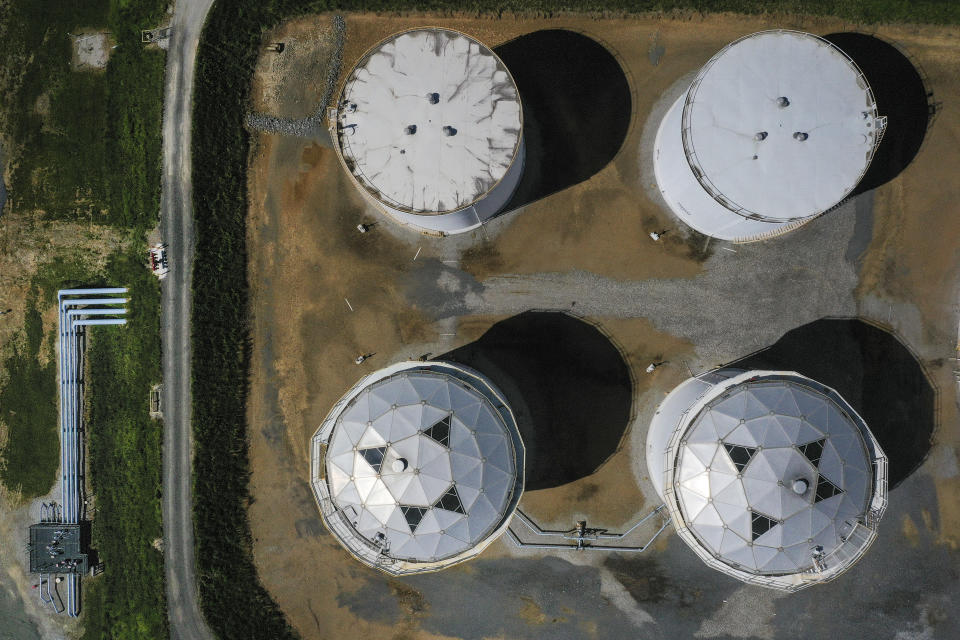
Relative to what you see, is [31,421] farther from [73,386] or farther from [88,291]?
[88,291]

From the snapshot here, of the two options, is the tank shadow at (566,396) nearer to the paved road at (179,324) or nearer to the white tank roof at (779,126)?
the white tank roof at (779,126)

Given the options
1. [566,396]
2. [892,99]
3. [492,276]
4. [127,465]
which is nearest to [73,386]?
[127,465]

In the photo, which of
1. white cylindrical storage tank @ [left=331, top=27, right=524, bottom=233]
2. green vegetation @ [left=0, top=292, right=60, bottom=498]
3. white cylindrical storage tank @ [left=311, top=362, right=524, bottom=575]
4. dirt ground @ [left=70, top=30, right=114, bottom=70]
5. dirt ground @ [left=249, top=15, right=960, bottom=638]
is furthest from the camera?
dirt ground @ [left=70, top=30, right=114, bottom=70]

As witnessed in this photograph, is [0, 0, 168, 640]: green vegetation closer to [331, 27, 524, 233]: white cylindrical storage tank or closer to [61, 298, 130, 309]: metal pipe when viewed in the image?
[61, 298, 130, 309]: metal pipe

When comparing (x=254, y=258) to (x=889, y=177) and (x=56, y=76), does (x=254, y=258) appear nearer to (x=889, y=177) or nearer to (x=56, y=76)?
(x=56, y=76)

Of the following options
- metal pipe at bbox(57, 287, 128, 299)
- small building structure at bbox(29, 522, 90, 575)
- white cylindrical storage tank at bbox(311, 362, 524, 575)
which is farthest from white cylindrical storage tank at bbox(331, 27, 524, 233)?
small building structure at bbox(29, 522, 90, 575)
